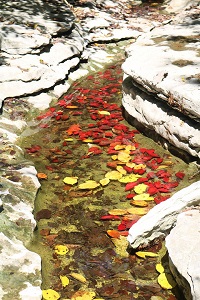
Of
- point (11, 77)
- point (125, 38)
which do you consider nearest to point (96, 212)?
point (11, 77)

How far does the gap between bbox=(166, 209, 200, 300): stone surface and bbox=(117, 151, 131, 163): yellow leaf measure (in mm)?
1611

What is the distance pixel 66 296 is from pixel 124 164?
2016 mm

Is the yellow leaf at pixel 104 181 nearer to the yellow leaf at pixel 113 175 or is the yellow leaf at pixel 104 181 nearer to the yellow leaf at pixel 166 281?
the yellow leaf at pixel 113 175

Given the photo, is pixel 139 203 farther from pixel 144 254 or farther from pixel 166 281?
pixel 166 281

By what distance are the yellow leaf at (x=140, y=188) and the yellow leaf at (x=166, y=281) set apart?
1.16 m

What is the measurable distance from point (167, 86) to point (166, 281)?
230 cm

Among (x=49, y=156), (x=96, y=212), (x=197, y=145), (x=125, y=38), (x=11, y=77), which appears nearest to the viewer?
(x=96, y=212)

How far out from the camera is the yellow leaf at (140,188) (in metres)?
4.83

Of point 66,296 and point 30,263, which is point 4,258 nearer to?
point 30,263

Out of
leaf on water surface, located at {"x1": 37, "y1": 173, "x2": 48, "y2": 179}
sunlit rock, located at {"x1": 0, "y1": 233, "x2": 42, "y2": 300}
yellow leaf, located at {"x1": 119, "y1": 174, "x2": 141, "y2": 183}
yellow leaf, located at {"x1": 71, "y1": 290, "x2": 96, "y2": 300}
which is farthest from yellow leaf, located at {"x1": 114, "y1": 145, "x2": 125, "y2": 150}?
yellow leaf, located at {"x1": 71, "y1": 290, "x2": 96, "y2": 300}

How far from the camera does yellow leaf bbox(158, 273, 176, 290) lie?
3678mm

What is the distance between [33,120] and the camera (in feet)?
21.5

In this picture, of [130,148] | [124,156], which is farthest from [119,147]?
[124,156]

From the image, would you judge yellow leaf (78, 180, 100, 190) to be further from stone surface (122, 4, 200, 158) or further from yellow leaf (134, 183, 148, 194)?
stone surface (122, 4, 200, 158)
